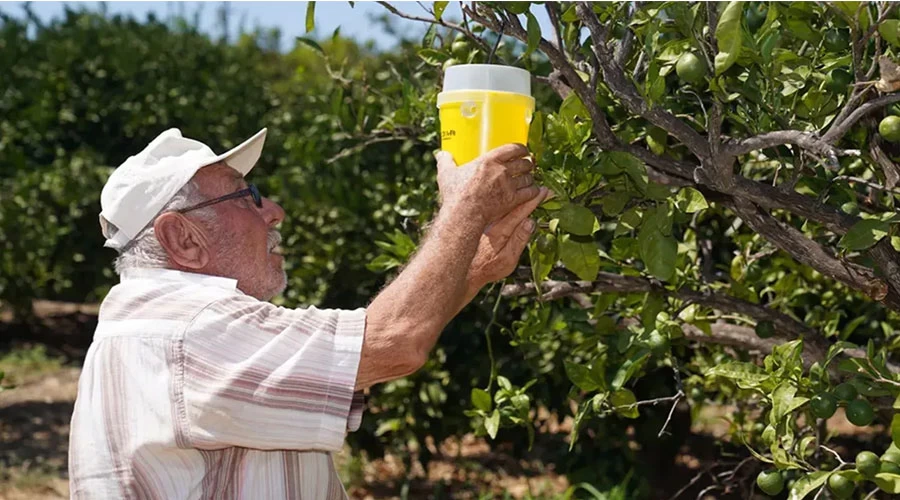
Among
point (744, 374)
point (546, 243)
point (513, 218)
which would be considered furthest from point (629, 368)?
point (513, 218)

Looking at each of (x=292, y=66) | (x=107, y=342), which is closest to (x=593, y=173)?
(x=107, y=342)

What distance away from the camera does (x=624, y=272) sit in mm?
2672

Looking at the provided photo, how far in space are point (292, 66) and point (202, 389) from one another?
10136 mm

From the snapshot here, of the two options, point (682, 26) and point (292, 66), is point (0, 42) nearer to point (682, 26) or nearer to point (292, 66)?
point (292, 66)

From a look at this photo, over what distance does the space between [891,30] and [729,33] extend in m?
0.26

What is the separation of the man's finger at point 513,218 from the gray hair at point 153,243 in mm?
640

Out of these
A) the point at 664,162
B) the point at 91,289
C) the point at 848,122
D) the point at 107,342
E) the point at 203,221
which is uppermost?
the point at 848,122

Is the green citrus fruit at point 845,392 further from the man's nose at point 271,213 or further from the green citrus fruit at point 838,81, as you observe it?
the man's nose at point 271,213

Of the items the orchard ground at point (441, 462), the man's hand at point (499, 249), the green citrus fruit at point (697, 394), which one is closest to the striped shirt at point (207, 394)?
the man's hand at point (499, 249)

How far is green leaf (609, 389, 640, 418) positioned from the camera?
2.47 metres

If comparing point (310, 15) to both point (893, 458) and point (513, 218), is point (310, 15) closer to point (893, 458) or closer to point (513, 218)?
point (513, 218)

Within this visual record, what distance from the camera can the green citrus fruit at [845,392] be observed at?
209 cm

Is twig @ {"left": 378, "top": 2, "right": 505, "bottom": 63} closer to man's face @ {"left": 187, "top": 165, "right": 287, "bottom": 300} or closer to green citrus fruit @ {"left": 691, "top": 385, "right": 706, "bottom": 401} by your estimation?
man's face @ {"left": 187, "top": 165, "right": 287, "bottom": 300}

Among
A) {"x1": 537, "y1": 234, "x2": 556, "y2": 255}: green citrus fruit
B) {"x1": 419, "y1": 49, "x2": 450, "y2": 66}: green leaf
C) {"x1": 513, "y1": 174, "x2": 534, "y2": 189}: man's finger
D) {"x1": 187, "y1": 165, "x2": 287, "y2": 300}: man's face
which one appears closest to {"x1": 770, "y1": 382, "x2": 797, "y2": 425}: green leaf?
{"x1": 537, "y1": 234, "x2": 556, "y2": 255}: green citrus fruit
